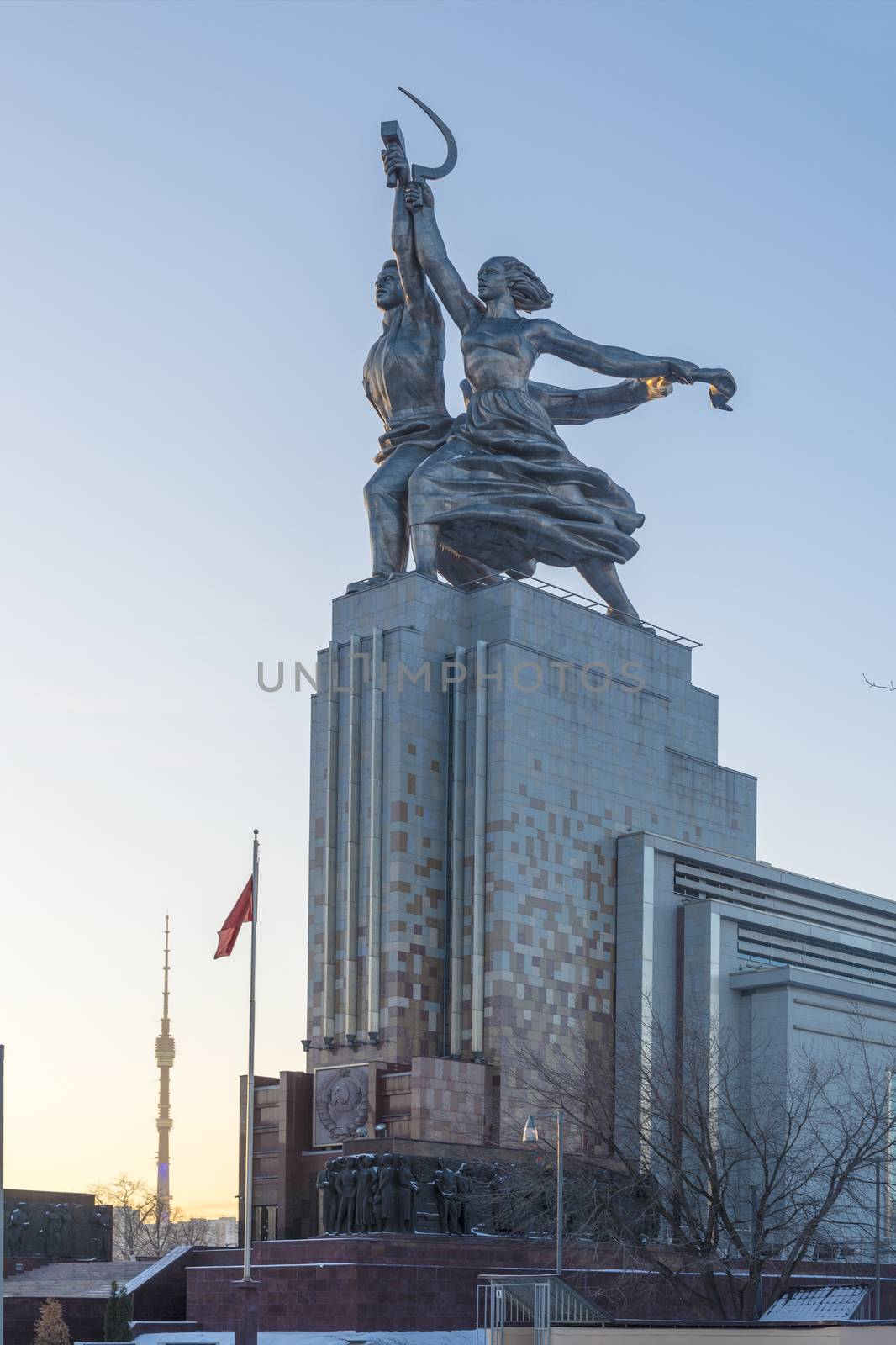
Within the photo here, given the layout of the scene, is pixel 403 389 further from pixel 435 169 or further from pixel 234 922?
pixel 234 922

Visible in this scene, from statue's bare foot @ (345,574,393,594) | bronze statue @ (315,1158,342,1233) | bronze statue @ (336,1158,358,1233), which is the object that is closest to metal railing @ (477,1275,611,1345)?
bronze statue @ (336,1158,358,1233)

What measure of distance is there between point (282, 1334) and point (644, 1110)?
34.4ft

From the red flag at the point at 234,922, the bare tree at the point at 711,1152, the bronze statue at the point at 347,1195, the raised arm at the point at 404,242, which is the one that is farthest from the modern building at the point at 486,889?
the red flag at the point at 234,922

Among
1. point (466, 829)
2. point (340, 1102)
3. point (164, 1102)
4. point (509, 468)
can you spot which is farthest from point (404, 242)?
point (164, 1102)

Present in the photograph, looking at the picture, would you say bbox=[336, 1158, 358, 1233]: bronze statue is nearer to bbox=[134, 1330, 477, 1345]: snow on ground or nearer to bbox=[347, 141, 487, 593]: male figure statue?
bbox=[134, 1330, 477, 1345]: snow on ground

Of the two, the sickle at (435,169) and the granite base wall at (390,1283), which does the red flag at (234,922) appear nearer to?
the granite base wall at (390,1283)

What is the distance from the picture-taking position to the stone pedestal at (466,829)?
57938 mm

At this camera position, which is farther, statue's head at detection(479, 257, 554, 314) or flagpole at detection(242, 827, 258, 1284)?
statue's head at detection(479, 257, 554, 314)

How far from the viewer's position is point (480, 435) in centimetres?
6456

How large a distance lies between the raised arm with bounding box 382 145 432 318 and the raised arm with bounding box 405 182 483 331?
29 centimetres

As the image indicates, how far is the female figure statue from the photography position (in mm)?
63688

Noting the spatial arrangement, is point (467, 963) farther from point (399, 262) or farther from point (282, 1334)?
point (399, 262)

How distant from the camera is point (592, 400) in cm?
6881

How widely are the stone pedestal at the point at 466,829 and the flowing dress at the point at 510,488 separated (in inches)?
107
